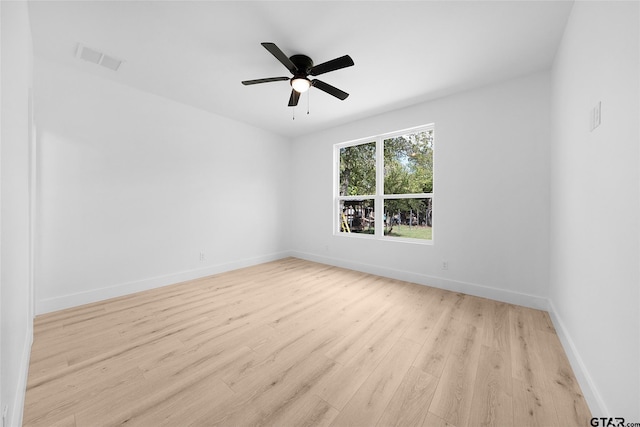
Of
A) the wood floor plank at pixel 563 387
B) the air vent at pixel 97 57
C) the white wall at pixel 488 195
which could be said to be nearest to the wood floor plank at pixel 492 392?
the wood floor plank at pixel 563 387

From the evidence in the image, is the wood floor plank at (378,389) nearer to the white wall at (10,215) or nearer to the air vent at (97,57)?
the white wall at (10,215)

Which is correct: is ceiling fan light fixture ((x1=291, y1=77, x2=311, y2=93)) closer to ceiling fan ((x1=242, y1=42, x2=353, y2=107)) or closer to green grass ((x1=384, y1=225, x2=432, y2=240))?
ceiling fan ((x1=242, y1=42, x2=353, y2=107))

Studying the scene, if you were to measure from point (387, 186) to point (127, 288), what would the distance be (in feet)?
13.4

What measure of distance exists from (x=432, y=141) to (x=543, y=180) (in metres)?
1.41

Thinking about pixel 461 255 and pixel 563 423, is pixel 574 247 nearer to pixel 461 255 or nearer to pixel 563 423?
pixel 563 423

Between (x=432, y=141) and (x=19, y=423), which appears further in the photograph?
(x=432, y=141)

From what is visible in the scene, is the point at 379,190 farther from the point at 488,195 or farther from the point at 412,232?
the point at 488,195

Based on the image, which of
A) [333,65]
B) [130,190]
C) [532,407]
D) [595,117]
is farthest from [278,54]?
[532,407]

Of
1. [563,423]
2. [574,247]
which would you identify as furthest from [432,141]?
[563,423]

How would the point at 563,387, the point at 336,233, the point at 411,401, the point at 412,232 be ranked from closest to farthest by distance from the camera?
the point at 411,401
the point at 563,387
the point at 412,232
the point at 336,233

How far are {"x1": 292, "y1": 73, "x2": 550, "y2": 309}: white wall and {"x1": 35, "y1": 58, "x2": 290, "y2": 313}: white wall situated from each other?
2.73m

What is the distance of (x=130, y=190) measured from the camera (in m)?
3.17

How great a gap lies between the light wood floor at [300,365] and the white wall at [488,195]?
1.49 ft

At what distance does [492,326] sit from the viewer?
90.6 inches
